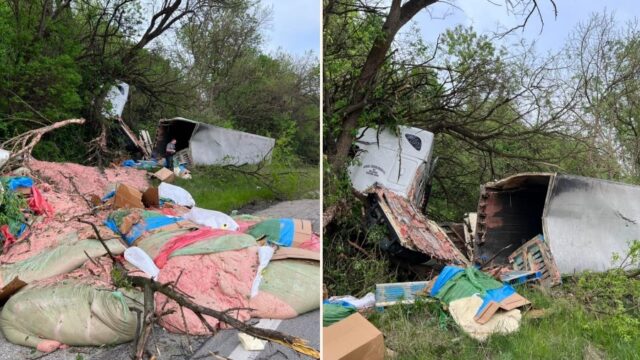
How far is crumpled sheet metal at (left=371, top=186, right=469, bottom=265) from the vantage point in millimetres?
4002

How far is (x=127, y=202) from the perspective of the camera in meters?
2.17

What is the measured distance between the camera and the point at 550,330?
3.06 meters

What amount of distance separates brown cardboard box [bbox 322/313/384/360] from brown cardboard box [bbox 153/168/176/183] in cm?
82

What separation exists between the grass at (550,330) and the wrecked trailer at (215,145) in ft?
4.04

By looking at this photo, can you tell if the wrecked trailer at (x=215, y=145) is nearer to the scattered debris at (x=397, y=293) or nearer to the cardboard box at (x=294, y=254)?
the cardboard box at (x=294, y=254)

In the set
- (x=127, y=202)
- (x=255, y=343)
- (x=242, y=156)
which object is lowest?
(x=255, y=343)

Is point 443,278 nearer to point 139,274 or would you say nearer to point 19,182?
point 139,274

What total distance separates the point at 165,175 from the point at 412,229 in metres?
2.29

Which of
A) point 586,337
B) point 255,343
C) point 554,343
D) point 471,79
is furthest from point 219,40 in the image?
point 471,79

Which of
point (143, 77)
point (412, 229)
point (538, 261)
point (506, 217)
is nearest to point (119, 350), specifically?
point (143, 77)

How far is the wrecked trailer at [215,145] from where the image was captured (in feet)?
7.07

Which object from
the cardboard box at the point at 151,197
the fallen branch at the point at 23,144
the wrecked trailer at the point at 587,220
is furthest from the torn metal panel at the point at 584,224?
the fallen branch at the point at 23,144

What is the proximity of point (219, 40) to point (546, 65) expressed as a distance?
351cm

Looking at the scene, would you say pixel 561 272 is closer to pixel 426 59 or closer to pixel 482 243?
pixel 482 243
